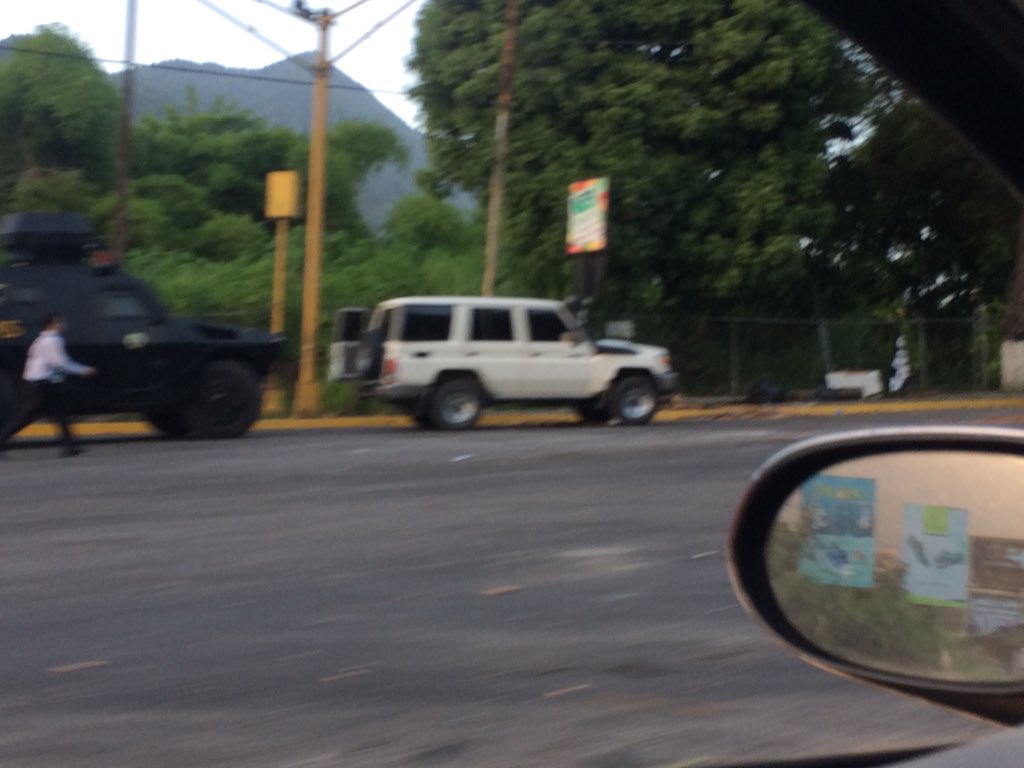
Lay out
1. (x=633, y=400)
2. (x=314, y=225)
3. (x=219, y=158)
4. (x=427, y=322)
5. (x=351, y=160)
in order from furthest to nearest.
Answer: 1. (x=351, y=160)
2. (x=219, y=158)
3. (x=314, y=225)
4. (x=633, y=400)
5. (x=427, y=322)

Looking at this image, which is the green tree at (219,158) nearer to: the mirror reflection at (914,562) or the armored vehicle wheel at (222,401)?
the armored vehicle wheel at (222,401)

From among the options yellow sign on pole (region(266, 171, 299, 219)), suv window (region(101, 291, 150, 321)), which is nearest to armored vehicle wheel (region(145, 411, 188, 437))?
suv window (region(101, 291, 150, 321))

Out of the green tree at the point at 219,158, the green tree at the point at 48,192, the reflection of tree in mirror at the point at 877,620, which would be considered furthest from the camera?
the green tree at the point at 219,158

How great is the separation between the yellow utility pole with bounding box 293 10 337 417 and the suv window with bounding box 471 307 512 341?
3090 millimetres

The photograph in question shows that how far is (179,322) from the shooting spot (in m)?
17.9

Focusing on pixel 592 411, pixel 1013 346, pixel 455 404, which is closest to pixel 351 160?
pixel 1013 346

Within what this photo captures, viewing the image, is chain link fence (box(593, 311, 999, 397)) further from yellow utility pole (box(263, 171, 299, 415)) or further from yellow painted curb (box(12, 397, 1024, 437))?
yellow utility pole (box(263, 171, 299, 415))

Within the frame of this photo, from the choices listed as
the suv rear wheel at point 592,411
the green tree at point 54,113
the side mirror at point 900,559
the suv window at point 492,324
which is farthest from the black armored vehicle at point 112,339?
the green tree at point 54,113

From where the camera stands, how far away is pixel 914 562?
81.9 inches

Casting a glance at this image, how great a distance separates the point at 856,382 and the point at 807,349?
82.4 inches

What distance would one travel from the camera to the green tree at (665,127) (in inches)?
1099

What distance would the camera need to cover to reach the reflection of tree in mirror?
6.79 ft

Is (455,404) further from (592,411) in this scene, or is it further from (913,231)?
(913,231)

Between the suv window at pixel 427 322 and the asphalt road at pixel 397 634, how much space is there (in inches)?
295
